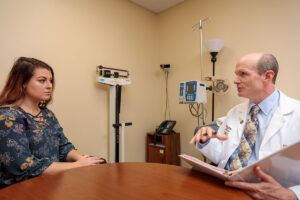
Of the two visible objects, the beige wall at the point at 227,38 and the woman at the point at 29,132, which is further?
the beige wall at the point at 227,38

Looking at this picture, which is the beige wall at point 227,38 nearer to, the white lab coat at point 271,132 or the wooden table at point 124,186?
the white lab coat at point 271,132

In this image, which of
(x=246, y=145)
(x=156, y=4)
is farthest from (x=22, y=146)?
(x=156, y=4)

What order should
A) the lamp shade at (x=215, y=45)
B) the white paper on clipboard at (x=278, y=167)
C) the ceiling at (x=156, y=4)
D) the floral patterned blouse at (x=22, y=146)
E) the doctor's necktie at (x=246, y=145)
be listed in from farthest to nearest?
the ceiling at (x=156, y=4)
the lamp shade at (x=215, y=45)
the doctor's necktie at (x=246, y=145)
the floral patterned blouse at (x=22, y=146)
the white paper on clipboard at (x=278, y=167)

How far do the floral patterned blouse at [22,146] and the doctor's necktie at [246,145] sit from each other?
115 cm

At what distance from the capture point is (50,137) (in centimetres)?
147

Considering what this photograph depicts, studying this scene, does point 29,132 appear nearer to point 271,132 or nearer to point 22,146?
point 22,146

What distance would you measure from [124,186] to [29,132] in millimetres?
828

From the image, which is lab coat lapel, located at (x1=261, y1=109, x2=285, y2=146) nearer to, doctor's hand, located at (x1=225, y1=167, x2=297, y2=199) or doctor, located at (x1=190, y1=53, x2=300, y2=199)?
doctor, located at (x1=190, y1=53, x2=300, y2=199)

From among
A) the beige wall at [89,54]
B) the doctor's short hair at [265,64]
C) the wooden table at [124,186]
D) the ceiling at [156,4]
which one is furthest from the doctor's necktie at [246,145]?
the ceiling at [156,4]

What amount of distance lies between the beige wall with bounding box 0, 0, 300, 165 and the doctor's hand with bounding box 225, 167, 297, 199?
→ 1.69 meters

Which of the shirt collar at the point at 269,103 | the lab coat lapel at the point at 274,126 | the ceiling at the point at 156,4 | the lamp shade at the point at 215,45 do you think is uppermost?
the ceiling at the point at 156,4

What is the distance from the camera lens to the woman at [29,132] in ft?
3.78

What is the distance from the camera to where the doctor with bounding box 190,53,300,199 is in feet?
4.00

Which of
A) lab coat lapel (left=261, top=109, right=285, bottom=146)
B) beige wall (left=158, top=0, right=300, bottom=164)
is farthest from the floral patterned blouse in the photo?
beige wall (left=158, top=0, right=300, bottom=164)
